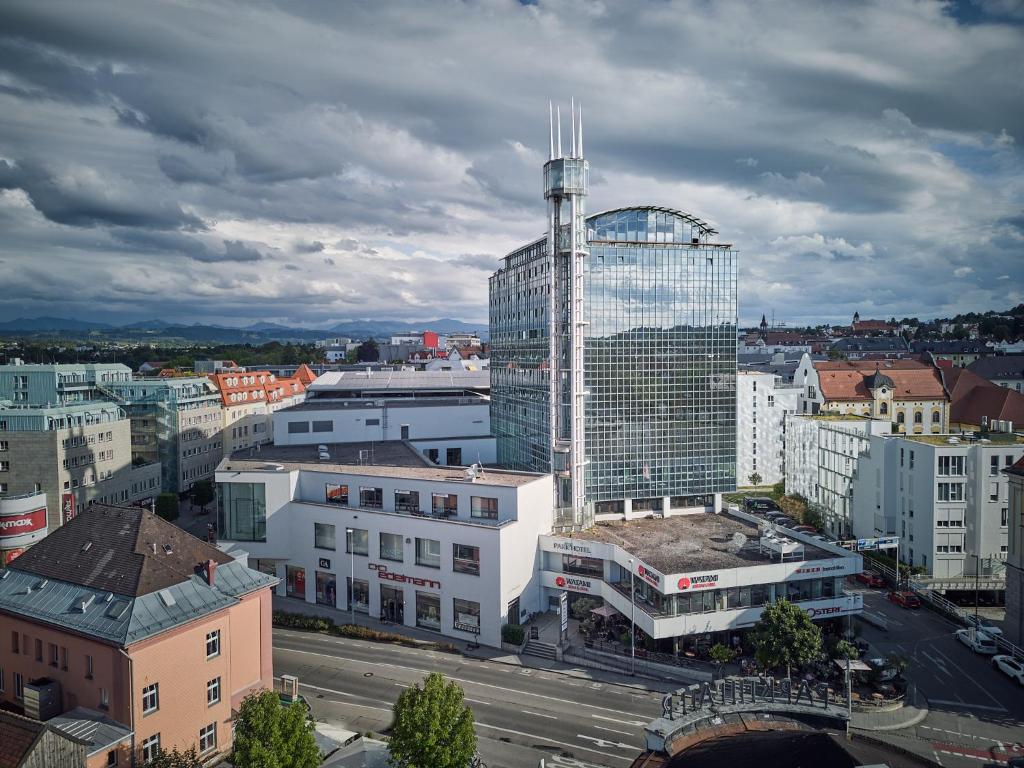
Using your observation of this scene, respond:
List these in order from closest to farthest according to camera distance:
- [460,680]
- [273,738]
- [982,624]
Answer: [273,738], [460,680], [982,624]

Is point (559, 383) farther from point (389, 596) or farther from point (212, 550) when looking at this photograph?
point (212, 550)

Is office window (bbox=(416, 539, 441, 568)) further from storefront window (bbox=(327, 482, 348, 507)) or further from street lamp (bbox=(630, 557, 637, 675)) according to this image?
street lamp (bbox=(630, 557, 637, 675))

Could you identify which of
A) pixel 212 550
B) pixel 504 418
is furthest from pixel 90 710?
pixel 504 418

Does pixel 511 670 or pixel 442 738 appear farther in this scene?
pixel 511 670

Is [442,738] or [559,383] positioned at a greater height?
[559,383]

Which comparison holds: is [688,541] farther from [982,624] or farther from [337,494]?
[337,494]

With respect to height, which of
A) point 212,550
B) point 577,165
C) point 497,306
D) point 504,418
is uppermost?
point 577,165

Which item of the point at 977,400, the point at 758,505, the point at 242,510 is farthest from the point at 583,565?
the point at 977,400
